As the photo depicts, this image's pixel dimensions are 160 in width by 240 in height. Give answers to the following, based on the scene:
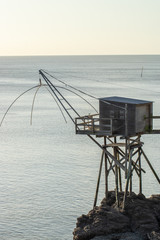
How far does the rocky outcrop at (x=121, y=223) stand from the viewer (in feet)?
76.2

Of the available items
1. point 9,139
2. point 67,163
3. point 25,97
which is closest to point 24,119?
point 9,139

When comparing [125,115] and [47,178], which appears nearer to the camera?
[125,115]

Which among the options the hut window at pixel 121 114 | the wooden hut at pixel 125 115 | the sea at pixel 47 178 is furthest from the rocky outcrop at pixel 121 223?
the hut window at pixel 121 114

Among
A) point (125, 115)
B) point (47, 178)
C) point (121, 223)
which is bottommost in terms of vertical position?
point (47, 178)

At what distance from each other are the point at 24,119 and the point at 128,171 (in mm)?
40519

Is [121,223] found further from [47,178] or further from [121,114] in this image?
[47,178]

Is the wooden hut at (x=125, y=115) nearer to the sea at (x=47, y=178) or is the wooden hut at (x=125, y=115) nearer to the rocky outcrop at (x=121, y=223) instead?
the sea at (x=47, y=178)

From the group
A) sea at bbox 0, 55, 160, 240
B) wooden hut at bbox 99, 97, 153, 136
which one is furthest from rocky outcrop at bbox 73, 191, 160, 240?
wooden hut at bbox 99, 97, 153, 136

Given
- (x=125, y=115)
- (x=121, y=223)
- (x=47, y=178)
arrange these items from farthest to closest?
(x=47, y=178) → (x=125, y=115) → (x=121, y=223)

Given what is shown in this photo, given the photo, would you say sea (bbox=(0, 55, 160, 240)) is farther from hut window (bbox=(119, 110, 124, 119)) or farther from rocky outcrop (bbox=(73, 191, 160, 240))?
hut window (bbox=(119, 110, 124, 119))

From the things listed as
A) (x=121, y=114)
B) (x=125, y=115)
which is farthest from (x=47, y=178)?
(x=125, y=115)

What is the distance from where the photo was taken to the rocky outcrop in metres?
23.2

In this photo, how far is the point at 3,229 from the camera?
27062mm

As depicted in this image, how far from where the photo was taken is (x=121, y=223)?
23.8 metres
